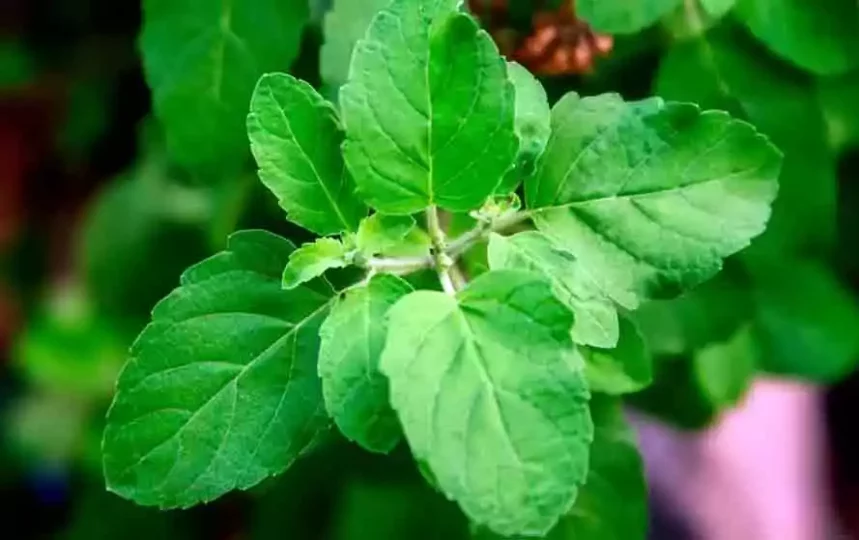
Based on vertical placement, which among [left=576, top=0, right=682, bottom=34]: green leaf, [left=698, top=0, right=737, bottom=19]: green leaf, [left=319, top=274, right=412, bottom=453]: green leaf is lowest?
[left=319, top=274, right=412, bottom=453]: green leaf

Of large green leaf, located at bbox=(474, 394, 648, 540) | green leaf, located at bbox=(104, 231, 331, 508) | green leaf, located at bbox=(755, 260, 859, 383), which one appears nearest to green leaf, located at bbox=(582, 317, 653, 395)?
large green leaf, located at bbox=(474, 394, 648, 540)

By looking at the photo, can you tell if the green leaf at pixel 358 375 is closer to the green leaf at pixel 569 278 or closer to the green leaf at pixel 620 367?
the green leaf at pixel 569 278

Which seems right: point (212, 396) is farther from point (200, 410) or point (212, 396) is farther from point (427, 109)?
point (427, 109)

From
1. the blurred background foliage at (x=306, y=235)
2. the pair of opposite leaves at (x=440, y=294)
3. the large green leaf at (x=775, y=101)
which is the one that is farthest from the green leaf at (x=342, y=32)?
the large green leaf at (x=775, y=101)

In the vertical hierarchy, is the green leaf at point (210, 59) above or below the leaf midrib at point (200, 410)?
above

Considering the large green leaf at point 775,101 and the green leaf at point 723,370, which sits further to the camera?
the green leaf at point 723,370

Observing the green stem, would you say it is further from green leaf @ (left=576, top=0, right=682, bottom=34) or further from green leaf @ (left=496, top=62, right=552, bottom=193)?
green leaf @ (left=576, top=0, right=682, bottom=34)
